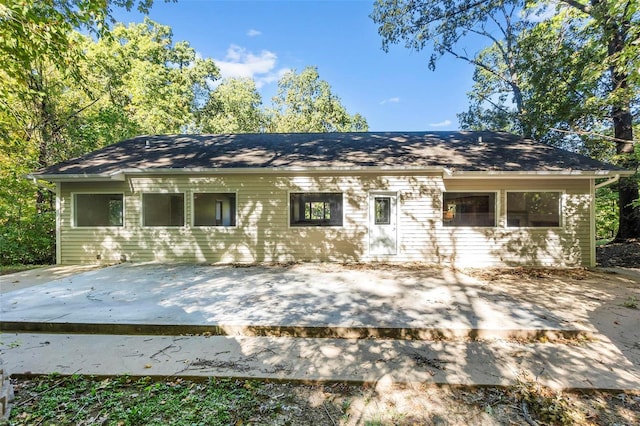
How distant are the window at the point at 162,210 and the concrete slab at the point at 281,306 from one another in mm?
1744

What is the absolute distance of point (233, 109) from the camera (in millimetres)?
21969

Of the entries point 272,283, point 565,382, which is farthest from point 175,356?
point 565,382

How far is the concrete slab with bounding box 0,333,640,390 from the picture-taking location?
234 cm

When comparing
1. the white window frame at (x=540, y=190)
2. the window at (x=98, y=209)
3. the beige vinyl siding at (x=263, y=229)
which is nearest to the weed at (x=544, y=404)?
the beige vinyl siding at (x=263, y=229)

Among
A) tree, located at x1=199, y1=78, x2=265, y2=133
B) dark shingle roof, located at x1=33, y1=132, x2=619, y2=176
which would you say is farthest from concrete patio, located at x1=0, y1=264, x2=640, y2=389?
tree, located at x1=199, y1=78, x2=265, y2=133

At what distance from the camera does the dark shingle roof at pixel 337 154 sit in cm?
702

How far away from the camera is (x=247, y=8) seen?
387 inches

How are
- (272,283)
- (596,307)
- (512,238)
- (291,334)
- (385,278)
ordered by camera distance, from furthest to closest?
(512,238) → (385,278) → (272,283) → (596,307) → (291,334)

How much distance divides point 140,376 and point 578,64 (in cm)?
1122

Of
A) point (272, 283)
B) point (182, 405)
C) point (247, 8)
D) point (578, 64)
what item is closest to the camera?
point (182, 405)

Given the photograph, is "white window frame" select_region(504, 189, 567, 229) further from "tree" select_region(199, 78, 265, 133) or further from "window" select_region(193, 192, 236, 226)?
"tree" select_region(199, 78, 265, 133)

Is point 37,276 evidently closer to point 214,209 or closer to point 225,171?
point 214,209

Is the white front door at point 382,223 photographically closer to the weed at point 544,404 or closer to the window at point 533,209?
the window at point 533,209

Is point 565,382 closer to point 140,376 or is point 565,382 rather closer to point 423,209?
point 140,376
